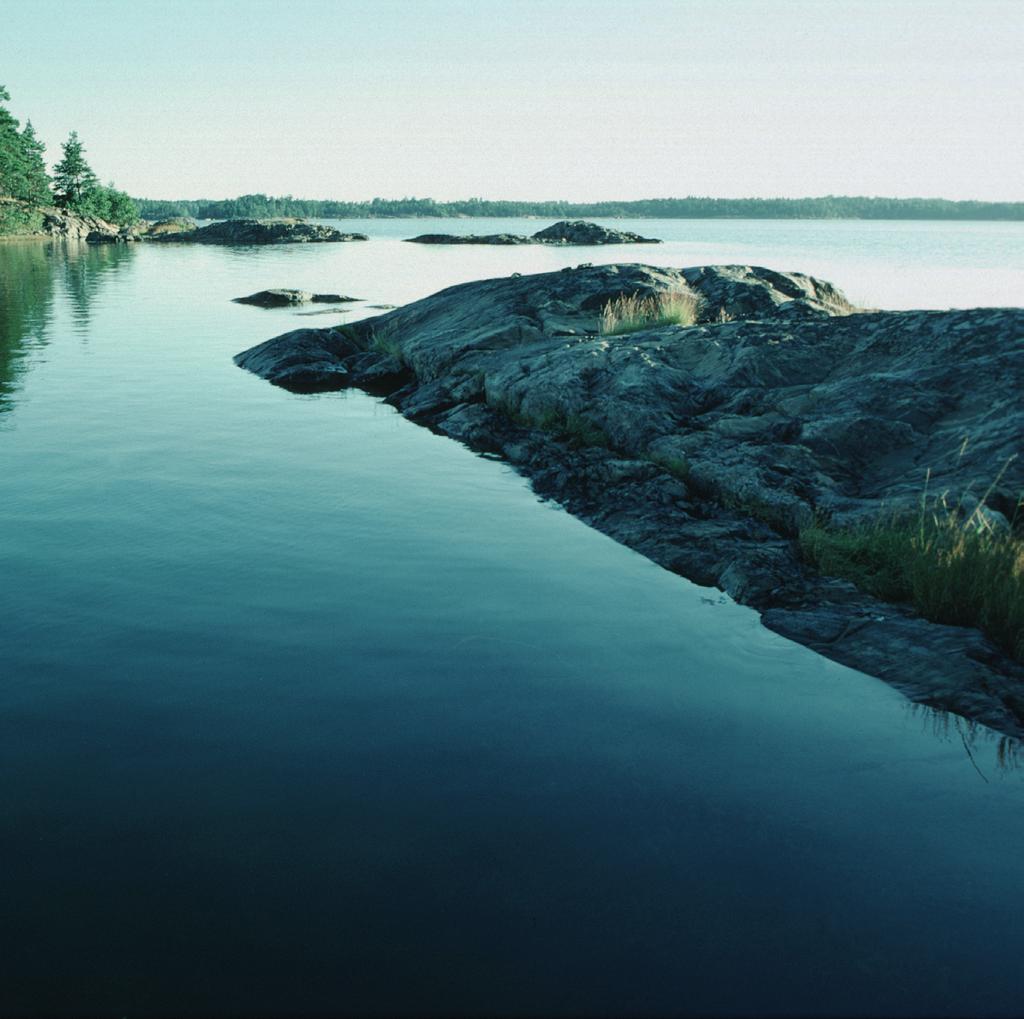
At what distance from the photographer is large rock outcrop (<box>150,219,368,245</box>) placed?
475 ft

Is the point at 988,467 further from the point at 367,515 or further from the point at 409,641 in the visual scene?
the point at 367,515

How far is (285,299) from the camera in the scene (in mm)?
39781

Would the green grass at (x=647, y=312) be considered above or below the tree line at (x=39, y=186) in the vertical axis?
below

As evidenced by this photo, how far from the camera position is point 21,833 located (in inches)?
213

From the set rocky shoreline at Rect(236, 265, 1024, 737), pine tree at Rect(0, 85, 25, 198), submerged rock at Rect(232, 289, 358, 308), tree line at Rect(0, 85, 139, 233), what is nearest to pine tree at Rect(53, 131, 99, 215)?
tree line at Rect(0, 85, 139, 233)

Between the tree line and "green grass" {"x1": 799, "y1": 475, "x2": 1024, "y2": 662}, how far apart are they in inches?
4066

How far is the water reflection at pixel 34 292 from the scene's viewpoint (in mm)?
25109

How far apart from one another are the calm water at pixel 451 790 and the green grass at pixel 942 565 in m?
1.32

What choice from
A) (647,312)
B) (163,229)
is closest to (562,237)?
(163,229)

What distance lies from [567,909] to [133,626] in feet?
17.3

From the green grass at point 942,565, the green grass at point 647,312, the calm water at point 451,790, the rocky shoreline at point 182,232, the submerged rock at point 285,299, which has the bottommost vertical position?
the calm water at point 451,790

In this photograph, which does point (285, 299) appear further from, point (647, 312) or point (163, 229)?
point (163, 229)

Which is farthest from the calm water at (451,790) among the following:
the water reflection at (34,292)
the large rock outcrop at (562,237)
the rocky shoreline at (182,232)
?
the large rock outcrop at (562,237)

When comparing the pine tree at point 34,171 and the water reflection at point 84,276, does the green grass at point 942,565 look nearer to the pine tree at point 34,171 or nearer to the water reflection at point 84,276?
the water reflection at point 84,276
